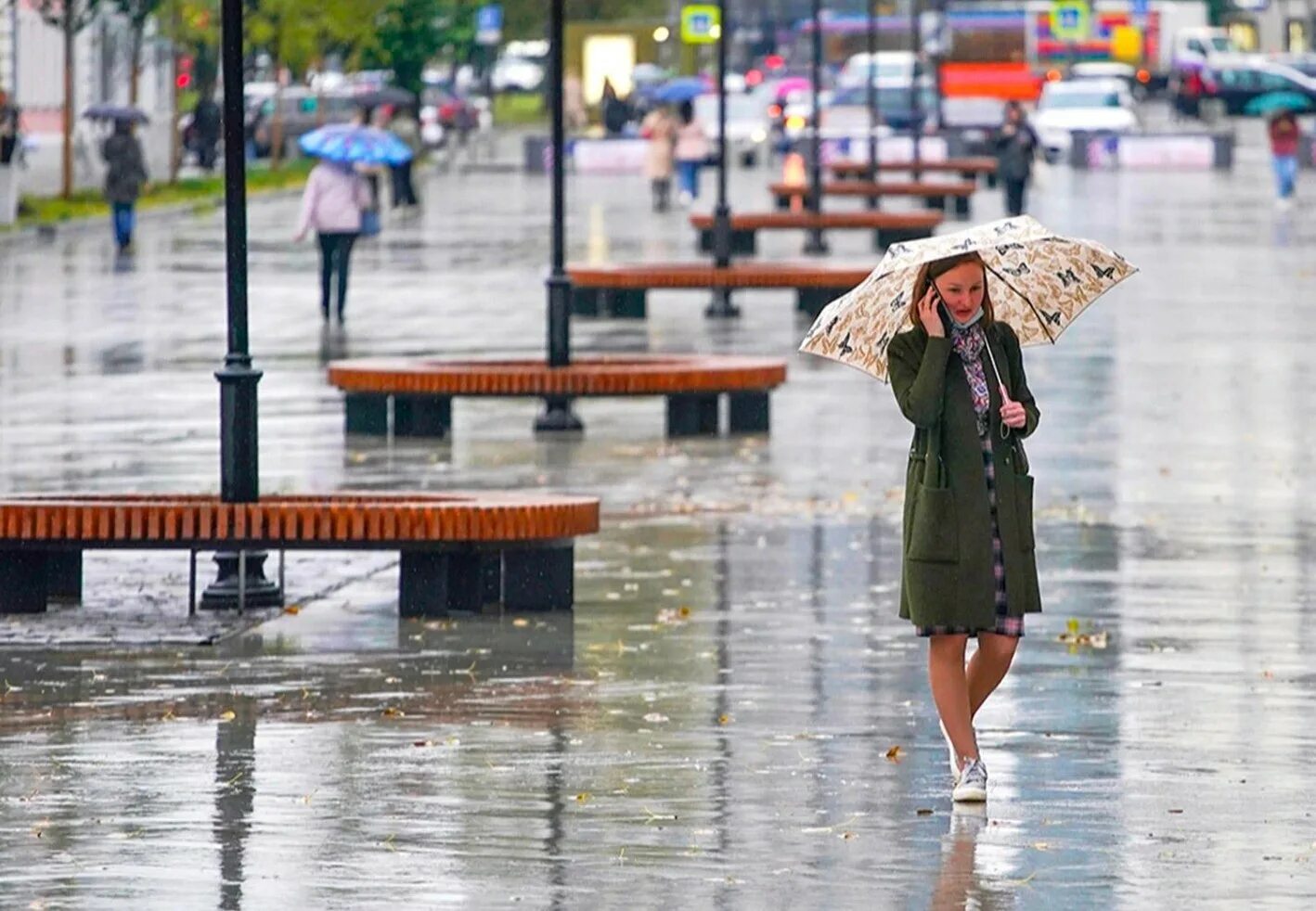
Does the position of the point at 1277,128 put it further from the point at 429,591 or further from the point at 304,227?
the point at 429,591

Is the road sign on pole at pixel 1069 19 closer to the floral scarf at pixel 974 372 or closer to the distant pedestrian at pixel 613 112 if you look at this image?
the distant pedestrian at pixel 613 112

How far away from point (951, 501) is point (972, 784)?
2.30ft

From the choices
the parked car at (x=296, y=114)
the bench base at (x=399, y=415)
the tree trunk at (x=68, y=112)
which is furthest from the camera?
the parked car at (x=296, y=114)

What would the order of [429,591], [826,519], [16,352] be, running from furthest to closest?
[16,352] < [826,519] < [429,591]

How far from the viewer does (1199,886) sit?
777cm

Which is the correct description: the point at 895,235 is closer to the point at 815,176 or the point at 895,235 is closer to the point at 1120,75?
the point at 815,176

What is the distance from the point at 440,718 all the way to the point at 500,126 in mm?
91397

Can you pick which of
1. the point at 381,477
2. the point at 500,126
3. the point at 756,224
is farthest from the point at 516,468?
the point at 500,126

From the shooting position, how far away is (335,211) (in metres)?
28.5

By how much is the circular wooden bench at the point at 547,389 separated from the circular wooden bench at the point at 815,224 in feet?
54.4

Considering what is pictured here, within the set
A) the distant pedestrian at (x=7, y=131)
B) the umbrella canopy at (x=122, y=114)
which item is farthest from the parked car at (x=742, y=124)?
the umbrella canopy at (x=122, y=114)

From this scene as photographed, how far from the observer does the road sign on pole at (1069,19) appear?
9731cm

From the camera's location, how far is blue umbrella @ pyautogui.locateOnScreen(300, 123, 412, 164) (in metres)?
28.1

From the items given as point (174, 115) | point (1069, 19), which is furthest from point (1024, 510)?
point (1069, 19)
